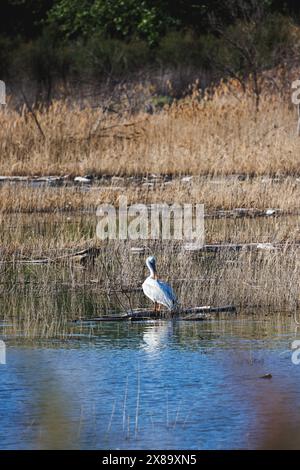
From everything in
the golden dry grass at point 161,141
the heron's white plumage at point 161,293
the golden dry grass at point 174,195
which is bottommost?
the heron's white plumage at point 161,293

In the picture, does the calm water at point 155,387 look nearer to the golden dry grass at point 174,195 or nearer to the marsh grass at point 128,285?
the marsh grass at point 128,285

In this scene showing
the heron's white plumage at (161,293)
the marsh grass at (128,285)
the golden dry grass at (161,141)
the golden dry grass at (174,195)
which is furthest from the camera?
the golden dry grass at (161,141)

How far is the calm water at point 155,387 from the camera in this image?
21.7ft

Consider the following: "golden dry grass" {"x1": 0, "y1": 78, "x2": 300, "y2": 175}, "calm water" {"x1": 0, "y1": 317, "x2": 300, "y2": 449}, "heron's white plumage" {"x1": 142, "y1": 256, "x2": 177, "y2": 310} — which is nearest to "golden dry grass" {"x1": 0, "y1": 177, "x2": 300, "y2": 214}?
"golden dry grass" {"x1": 0, "y1": 78, "x2": 300, "y2": 175}

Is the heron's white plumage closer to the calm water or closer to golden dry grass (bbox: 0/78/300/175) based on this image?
the calm water

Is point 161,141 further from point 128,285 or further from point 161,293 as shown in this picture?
point 161,293

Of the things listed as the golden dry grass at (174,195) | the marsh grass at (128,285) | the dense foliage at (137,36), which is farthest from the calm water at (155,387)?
the dense foliage at (137,36)

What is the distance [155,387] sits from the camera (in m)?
7.54

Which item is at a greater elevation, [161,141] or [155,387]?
[161,141]

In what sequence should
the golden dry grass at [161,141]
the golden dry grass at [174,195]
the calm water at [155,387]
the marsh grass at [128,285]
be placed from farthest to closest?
the golden dry grass at [161,141] < the golden dry grass at [174,195] < the marsh grass at [128,285] < the calm water at [155,387]

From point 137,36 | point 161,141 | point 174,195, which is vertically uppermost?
point 137,36

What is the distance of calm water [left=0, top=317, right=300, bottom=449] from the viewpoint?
21.7 ft

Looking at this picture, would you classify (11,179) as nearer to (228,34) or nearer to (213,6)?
(228,34)

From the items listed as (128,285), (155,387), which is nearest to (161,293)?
(128,285)
